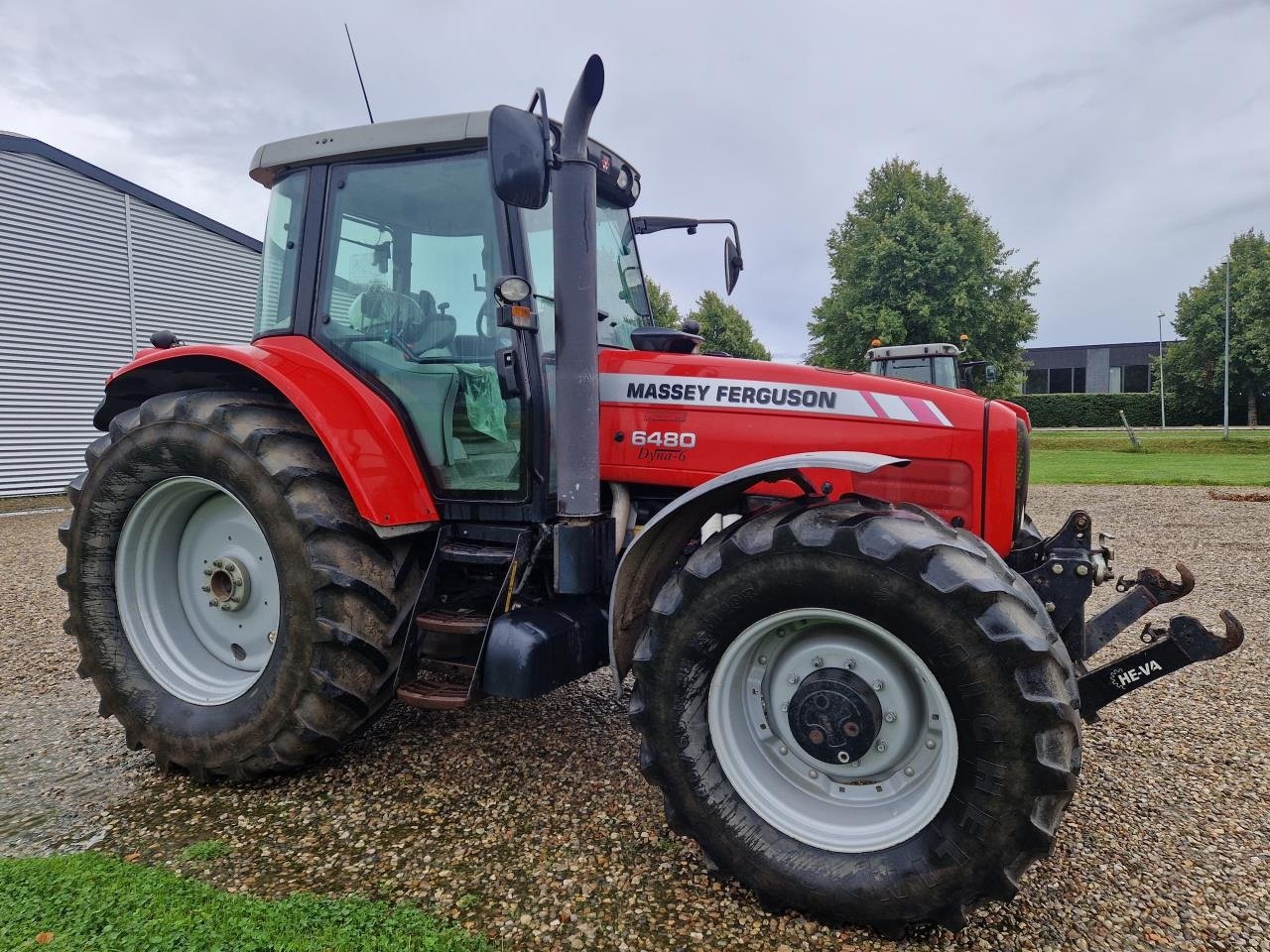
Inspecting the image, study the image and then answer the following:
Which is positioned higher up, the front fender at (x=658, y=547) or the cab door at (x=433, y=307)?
the cab door at (x=433, y=307)

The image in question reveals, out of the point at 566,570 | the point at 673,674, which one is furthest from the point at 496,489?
the point at 673,674

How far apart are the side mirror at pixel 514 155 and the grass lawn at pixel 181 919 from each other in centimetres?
203

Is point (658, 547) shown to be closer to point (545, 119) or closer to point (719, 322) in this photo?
point (545, 119)

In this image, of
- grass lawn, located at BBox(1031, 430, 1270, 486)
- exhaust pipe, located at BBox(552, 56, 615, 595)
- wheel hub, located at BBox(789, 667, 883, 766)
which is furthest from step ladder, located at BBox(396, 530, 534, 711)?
grass lawn, located at BBox(1031, 430, 1270, 486)

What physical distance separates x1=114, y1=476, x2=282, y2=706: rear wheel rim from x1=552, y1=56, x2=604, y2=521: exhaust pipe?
1.38 metres

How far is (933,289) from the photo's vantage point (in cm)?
2377

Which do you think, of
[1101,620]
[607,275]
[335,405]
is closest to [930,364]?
[607,275]

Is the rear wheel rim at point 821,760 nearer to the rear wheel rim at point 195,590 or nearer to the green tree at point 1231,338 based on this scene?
the rear wheel rim at point 195,590

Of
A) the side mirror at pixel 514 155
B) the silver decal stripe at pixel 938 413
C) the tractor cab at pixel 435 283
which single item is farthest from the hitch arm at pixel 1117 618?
the side mirror at pixel 514 155

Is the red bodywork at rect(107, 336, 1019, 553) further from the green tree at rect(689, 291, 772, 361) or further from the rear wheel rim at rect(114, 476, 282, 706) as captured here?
the green tree at rect(689, 291, 772, 361)

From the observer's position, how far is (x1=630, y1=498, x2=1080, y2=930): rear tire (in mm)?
1852

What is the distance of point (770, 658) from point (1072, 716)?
31.2 inches

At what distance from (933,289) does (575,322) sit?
78.4 ft

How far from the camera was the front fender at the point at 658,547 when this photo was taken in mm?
2299
